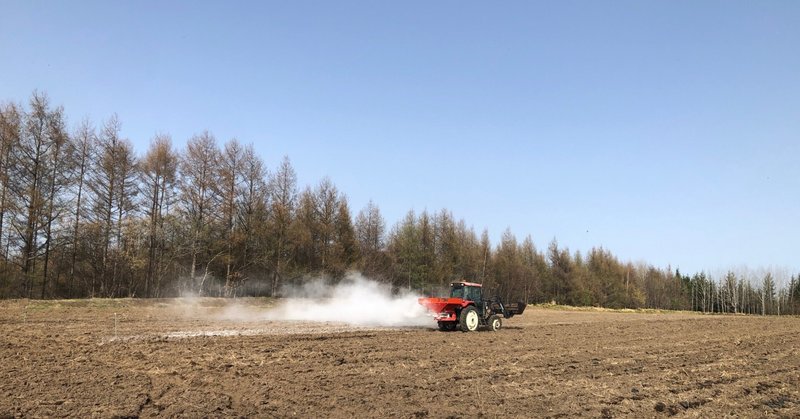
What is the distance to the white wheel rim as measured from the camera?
25.8 meters

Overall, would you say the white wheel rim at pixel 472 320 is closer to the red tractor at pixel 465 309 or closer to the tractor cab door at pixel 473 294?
the red tractor at pixel 465 309

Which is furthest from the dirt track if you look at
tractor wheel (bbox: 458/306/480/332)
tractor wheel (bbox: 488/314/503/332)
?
tractor wheel (bbox: 488/314/503/332)

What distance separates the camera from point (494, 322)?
90.6ft

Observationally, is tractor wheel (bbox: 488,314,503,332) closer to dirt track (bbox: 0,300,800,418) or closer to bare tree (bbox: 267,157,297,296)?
dirt track (bbox: 0,300,800,418)

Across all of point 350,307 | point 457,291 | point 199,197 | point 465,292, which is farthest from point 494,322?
point 199,197

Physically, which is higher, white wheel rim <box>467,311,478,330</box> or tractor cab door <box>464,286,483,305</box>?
tractor cab door <box>464,286,483,305</box>

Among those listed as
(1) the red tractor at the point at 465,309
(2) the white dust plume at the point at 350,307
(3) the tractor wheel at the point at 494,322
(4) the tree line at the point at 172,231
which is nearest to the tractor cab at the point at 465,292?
(1) the red tractor at the point at 465,309

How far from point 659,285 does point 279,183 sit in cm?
10501

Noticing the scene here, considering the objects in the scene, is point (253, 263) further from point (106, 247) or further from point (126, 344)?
point (126, 344)

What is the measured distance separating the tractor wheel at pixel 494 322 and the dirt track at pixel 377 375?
4.31 meters

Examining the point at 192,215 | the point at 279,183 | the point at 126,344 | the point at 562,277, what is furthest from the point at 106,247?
the point at 562,277

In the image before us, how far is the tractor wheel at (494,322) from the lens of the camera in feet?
89.6

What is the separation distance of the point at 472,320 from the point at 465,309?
28.5 inches

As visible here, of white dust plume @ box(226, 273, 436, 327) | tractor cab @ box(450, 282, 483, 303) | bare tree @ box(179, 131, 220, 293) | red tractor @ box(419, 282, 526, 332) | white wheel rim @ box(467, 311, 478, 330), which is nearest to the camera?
red tractor @ box(419, 282, 526, 332)
